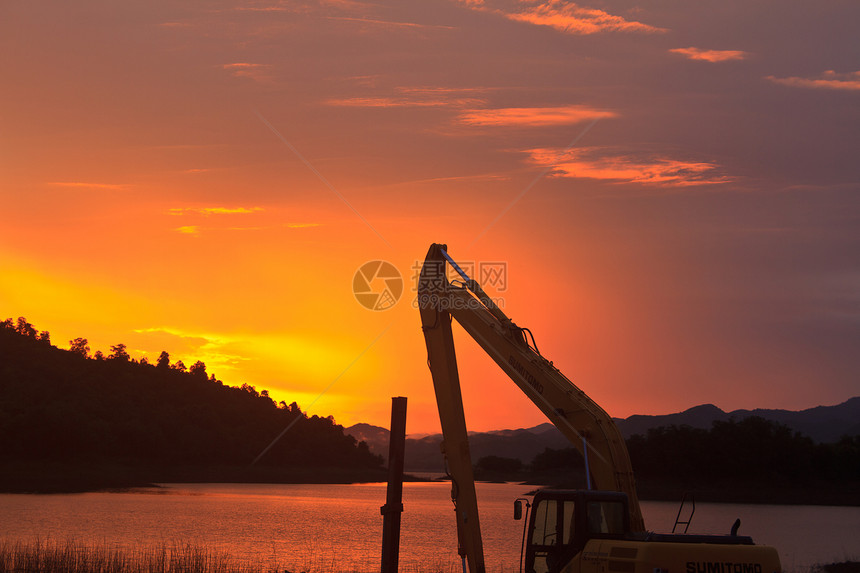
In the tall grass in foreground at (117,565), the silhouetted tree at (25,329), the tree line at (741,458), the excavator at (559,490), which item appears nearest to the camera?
the excavator at (559,490)

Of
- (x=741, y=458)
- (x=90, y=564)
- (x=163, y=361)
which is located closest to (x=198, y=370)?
(x=163, y=361)

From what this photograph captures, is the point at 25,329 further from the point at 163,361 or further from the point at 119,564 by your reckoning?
the point at 119,564

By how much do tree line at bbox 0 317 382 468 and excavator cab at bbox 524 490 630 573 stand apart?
102m

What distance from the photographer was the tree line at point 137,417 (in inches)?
4188

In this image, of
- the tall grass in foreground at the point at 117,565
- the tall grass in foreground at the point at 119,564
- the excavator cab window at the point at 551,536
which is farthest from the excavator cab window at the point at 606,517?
the tall grass in foreground at the point at 117,565

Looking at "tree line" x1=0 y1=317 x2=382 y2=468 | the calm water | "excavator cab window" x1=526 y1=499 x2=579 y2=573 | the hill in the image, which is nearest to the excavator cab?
"excavator cab window" x1=526 y1=499 x2=579 y2=573

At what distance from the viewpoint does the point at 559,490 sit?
496 inches

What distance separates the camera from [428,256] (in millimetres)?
16250

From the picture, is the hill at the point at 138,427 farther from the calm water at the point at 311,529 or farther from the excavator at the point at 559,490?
the excavator at the point at 559,490

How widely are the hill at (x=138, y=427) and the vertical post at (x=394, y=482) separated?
78.3 meters

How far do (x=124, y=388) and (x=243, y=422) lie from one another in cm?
2133

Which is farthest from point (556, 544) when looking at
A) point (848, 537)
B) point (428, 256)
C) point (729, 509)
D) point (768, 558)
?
point (729, 509)

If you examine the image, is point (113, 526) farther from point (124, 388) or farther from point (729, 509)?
point (124, 388)

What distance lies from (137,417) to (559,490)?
402 feet
